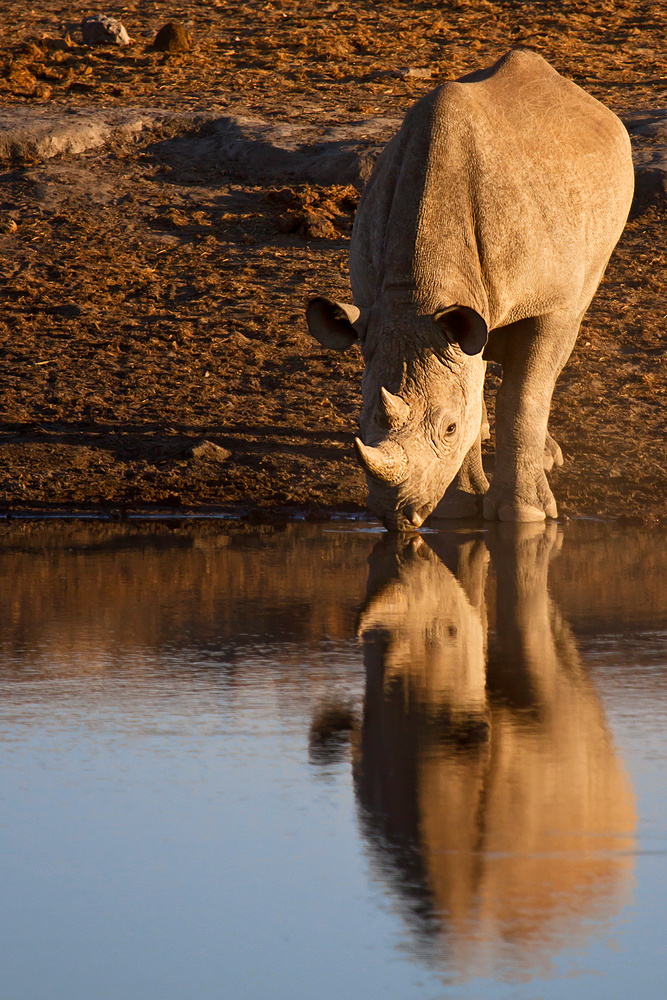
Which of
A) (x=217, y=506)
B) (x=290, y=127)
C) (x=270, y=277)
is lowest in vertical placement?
(x=217, y=506)

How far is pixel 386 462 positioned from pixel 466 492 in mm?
2099

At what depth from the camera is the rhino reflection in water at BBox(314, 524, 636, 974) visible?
3.07m

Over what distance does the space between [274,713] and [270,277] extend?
348 inches

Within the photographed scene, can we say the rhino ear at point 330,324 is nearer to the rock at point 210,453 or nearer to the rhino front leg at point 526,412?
the rhino front leg at point 526,412

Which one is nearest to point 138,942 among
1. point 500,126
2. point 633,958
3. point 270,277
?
point 633,958

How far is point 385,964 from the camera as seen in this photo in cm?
284

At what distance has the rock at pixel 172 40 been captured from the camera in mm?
18438

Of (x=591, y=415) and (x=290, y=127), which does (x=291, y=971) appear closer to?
(x=591, y=415)

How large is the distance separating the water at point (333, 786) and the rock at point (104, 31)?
13762 mm

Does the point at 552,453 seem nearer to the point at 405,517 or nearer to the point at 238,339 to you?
the point at 405,517

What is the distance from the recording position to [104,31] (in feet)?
61.3

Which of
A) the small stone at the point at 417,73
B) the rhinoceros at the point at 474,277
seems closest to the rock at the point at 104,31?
the small stone at the point at 417,73

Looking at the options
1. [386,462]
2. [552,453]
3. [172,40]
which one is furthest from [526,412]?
[172,40]

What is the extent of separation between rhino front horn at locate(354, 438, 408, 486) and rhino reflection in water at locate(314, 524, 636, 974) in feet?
2.44
